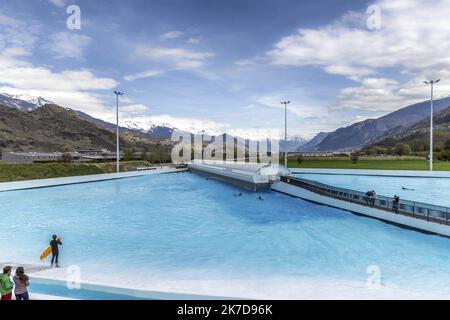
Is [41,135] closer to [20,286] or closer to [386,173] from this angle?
[386,173]

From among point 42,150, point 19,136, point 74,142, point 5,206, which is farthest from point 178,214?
point 74,142

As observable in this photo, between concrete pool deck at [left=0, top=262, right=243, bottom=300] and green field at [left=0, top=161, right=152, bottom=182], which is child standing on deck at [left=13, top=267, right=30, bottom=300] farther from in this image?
green field at [left=0, top=161, right=152, bottom=182]

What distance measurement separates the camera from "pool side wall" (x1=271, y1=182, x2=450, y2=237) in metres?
14.3

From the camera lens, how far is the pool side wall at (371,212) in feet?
46.8

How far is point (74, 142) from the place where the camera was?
171 metres

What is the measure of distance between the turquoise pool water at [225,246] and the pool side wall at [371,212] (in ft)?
1.33

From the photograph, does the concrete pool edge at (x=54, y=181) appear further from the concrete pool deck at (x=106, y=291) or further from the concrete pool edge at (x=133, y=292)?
the concrete pool edge at (x=133, y=292)

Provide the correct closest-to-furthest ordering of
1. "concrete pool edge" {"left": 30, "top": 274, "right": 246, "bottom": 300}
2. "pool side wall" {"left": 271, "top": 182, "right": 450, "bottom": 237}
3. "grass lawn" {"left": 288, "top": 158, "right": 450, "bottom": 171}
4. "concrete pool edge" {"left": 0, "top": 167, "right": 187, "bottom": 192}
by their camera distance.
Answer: "concrete pool edge" {"left": 30, "top": 274, "right": 246, "bottom": 300}, "pool side wall" {"left": 271, "top": 182, "right": 450, "bottom": 237}, "concrete pool edge" {"left": 0, "top": 167, "right": 187, "bottom": 192}, "grass lawn" {"left": 288, "top": 158, "right": 450, "bottom": 171}

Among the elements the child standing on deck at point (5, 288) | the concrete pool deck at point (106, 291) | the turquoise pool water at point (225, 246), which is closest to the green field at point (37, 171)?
the turquoise pool water at point (225, 246)

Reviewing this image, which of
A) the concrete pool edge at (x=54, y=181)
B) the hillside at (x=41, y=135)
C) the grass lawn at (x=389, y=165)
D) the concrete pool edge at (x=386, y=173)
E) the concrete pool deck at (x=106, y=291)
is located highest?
the hillside at (x=41, y=135)

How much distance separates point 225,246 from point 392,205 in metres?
9.93

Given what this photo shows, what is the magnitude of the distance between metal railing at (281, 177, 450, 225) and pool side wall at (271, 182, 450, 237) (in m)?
0.30

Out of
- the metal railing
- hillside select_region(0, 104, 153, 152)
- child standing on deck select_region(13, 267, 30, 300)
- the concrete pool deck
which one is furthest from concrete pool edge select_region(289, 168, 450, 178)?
hillside select_region(0, 104, 153, 152)
